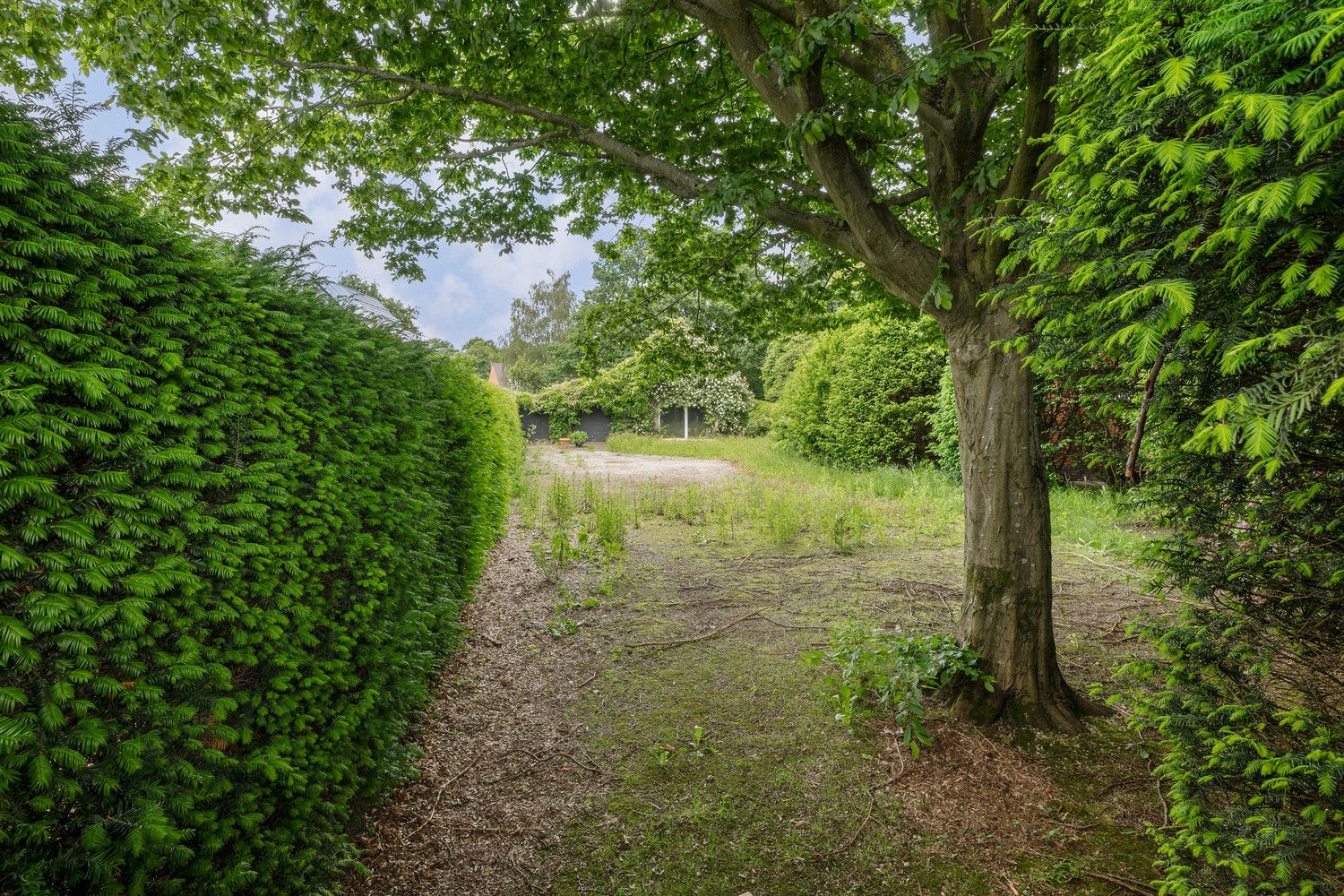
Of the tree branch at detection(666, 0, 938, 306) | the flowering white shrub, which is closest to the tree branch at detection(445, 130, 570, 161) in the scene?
the tree branch at detection(666, 0, 938, 306)

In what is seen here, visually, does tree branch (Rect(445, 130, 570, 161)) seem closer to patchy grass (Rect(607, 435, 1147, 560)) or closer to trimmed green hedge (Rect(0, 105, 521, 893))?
trimmed green hedge (Rect(0, 105, 521, 893))

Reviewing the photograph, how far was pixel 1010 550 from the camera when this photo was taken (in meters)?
3.36

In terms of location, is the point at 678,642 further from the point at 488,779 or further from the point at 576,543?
the point at 576,543

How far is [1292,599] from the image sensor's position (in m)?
1.94

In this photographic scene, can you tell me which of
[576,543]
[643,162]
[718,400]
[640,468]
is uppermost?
[643,162]

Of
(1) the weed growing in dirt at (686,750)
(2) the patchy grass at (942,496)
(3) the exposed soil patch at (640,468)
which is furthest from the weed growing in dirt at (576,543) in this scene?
(2) the patchy grass at (942,496)

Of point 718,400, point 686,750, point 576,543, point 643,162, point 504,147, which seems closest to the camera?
point 686,750

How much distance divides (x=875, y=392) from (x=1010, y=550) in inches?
381

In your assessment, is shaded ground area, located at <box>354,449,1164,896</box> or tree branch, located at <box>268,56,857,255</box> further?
tree branch, located at <box>268,56,857,255</box>

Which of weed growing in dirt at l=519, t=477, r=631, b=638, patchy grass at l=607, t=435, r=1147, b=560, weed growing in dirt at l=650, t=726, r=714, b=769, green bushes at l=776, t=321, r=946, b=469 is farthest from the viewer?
green bushes at l=776, t=321, r=946, b=469

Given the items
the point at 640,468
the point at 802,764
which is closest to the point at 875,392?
the point at 640,468

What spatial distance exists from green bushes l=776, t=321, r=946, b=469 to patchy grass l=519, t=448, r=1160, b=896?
19.3 ft

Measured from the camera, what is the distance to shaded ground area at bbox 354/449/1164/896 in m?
2.52

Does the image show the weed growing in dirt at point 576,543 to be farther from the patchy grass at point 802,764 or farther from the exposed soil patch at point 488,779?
the exposed soil patch at point 488,779
